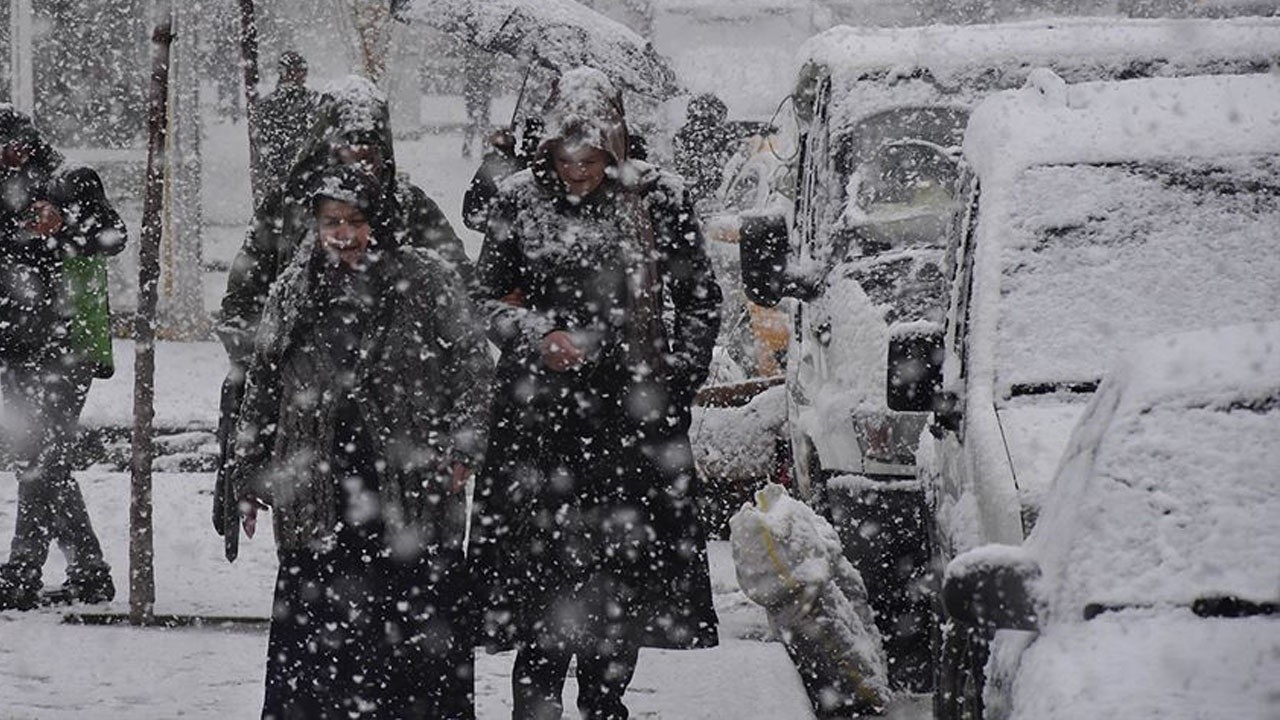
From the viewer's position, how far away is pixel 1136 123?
5.35 m

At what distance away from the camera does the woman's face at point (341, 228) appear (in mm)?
5223

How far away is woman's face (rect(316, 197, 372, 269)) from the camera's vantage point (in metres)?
5.22

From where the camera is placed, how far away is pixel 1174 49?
806 centimetres

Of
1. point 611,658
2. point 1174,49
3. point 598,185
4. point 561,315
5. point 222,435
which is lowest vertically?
point 611,658

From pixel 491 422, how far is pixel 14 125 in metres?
2.98

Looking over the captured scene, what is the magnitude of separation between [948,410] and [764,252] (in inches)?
84.6

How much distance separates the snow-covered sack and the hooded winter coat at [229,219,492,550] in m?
1.28

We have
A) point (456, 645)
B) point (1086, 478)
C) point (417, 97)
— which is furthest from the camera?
point (417, 97)

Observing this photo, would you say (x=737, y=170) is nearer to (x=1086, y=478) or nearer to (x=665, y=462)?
(x=665, y=462)

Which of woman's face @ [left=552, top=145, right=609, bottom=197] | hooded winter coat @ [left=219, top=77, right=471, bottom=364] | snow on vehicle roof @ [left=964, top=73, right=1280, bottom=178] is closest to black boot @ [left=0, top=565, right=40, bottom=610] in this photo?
hooded winter coat @ [left=219, top=77, right=471, bottom=364]

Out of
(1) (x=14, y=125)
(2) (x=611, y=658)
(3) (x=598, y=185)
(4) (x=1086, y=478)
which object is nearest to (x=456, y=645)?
(2) (x=611, y=658)

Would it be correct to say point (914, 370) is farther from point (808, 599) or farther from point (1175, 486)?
point (1175, 486)

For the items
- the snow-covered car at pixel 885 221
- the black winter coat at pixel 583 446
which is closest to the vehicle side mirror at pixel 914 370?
the black winter coat at pixel 583 446

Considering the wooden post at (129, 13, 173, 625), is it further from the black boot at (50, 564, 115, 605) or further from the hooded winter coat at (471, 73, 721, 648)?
the hooded winter coat at (471, 73, 721, 648)
